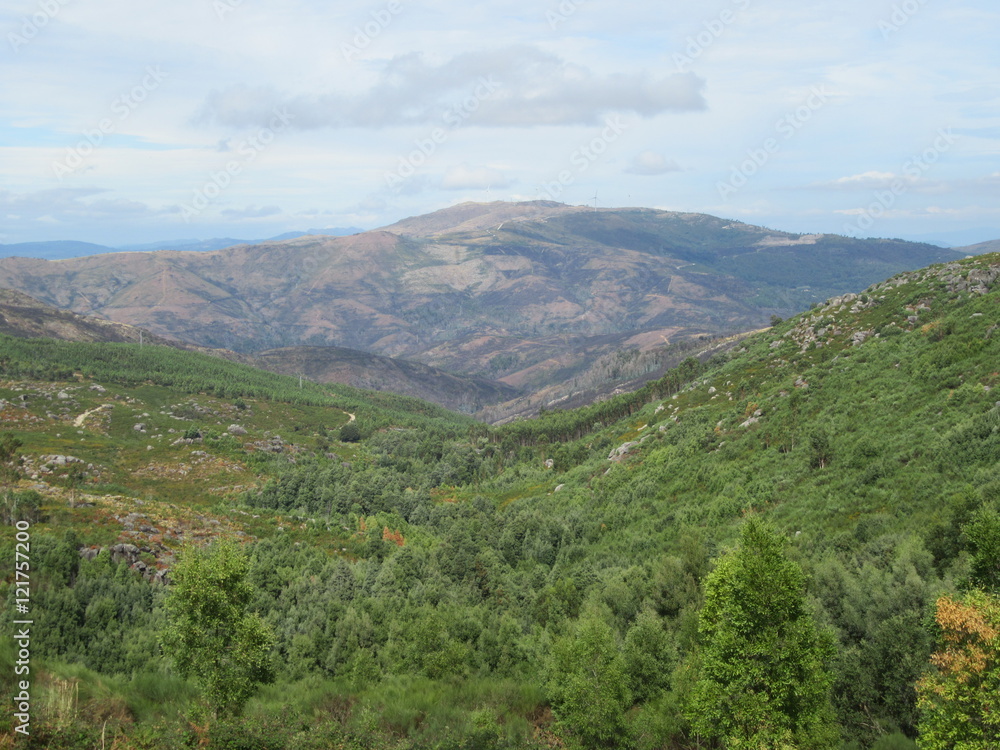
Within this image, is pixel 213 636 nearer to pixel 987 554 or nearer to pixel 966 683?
pixel 966 683

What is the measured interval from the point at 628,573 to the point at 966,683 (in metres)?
35.1

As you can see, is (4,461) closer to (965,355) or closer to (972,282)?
(965,355)

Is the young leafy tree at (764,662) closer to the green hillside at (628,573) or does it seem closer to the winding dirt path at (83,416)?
the green hillside at (628,573)

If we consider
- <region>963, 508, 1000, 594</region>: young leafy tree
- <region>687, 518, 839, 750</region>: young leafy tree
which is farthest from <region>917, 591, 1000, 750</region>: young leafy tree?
<region>963, 508, 1000, 594</region>: young leafy tree

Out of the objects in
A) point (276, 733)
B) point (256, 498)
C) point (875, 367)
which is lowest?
point (256, 498)

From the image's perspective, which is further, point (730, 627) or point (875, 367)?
point (875, 367)

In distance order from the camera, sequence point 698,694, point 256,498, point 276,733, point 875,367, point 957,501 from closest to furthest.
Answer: point 276,733
point 698,694
point 957,501
point 875,367
point 256,498

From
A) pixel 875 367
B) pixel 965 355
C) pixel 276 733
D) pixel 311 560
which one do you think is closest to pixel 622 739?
pixel 276 733

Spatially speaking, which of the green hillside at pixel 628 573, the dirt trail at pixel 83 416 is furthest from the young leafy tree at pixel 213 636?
the dirt trail at pixel 83 416

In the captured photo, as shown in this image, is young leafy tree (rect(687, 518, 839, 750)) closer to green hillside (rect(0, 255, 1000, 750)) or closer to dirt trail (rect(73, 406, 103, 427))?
green hillside (rect(0, 255, 1000, 750))

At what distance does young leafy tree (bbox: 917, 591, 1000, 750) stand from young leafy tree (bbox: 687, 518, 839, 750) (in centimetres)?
354

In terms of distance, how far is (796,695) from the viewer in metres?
22.4

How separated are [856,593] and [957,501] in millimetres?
10059

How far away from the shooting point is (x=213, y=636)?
2516cm
